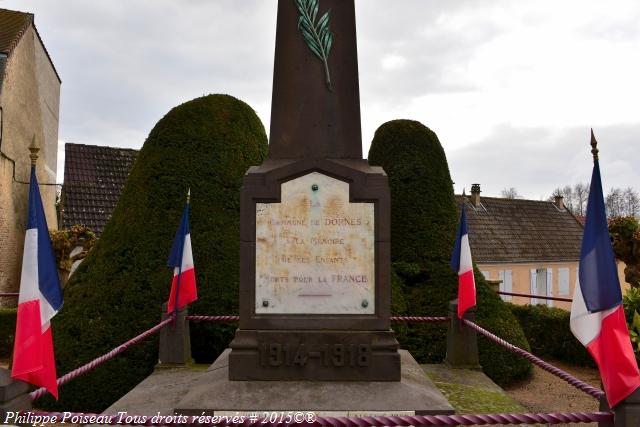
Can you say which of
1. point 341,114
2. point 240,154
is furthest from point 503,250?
point 341,114

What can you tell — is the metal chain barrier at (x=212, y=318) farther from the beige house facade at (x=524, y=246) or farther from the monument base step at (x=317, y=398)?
the beige house facade at (x=524, y=246)

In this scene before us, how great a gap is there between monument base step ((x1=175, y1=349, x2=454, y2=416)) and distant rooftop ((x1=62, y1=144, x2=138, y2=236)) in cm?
1184

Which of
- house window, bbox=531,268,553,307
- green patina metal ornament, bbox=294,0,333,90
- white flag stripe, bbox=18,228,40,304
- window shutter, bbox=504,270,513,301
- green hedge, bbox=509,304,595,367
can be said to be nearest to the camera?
white flag stripe, bbox=18,228,40,304

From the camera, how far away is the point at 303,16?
5.09m

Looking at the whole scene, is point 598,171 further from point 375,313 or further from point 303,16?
point 303,16

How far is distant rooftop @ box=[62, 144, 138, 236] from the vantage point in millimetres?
15312

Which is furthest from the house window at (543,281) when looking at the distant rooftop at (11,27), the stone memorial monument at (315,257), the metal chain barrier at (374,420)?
the metal chain barrier at (374,420)

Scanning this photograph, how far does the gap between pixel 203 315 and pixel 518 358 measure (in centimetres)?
472

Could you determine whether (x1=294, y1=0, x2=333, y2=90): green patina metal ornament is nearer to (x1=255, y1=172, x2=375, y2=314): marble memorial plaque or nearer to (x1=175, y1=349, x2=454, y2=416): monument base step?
(x1=255, y1=172, x2=375, y2=314): marble memorial plaque

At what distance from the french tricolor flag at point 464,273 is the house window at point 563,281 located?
21.1 metres

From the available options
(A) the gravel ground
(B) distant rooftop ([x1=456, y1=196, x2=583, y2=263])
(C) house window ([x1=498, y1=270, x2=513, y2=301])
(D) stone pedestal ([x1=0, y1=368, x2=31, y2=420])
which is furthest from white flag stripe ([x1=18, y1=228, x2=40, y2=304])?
(C) house window ([x1=498, y1=270, x2=513, y2=301])

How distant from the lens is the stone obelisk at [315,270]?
4547mm

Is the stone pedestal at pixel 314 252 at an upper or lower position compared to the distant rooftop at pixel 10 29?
lower

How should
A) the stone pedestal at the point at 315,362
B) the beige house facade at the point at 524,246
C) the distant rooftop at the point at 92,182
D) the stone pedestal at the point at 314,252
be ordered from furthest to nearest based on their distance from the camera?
the beige house facade at the point at 524,246, the distant rooftop at the point at 92,182, the stone pedestal at the point at 314,252, the stone pedestal at the point at 315,362
